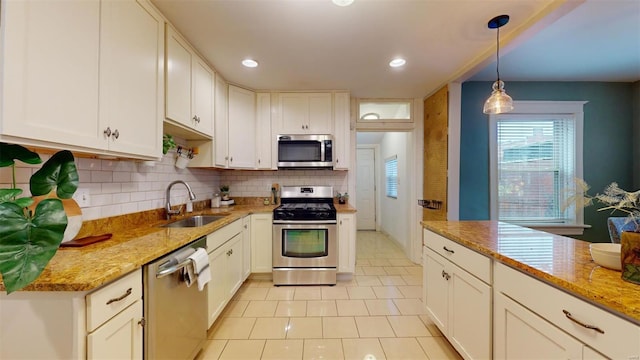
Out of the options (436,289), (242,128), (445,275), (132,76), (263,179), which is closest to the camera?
(132,76)

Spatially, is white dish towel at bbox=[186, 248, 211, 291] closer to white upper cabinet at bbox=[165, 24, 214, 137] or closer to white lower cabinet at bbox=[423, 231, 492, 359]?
white upper cabinet at bbox=[165, 24, 214, 137]

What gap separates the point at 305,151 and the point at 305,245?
1195mm


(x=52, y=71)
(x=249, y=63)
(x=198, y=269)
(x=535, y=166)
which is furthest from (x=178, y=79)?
(x=535, y=166)

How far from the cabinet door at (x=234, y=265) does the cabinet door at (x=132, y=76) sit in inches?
43.5

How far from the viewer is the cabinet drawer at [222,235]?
1843mm

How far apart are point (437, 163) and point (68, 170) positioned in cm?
338

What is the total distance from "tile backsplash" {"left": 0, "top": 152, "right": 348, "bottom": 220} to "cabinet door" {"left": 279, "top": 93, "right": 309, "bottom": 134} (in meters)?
0.65

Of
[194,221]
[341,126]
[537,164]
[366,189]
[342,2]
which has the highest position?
[342,2]

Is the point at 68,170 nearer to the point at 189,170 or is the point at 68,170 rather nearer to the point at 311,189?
the point at 189,170

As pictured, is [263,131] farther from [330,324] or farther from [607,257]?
[607,257]

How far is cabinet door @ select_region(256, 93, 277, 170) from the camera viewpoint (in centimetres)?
326

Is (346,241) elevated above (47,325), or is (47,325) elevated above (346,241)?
(47,325)

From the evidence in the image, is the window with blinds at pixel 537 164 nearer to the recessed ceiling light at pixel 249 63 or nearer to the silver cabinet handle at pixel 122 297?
the recessed ceiling light at pixel 249 63

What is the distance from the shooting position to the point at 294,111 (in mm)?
3244
